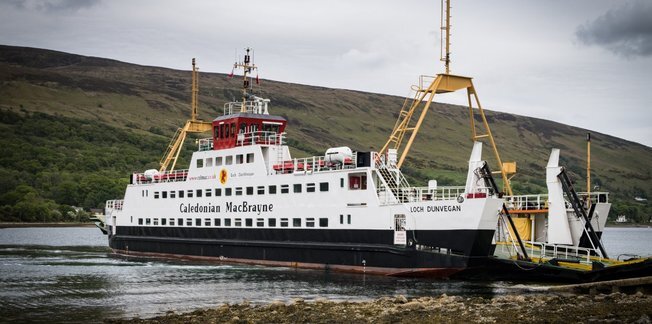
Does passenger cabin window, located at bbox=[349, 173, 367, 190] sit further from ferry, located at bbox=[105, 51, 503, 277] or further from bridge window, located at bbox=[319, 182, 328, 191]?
bridge window, located at bbox=[319, 182, 328, 191]

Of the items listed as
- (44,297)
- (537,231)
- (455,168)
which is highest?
(455,168)

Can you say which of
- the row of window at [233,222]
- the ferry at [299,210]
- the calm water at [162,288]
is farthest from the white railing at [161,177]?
the calm water at [162,288]

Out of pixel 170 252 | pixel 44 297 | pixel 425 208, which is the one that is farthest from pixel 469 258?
pixel 170 252

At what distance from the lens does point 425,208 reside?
3588cm

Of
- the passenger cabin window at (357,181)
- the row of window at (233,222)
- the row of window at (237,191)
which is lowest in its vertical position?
the row of window at (233,222)

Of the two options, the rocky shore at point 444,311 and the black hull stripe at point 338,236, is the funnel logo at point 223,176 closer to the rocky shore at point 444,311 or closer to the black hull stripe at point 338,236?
the black hull stripe at point 338,236

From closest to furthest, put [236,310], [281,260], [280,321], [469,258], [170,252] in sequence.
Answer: [280,321], [236,310], [469,258], [281,260], [170,252]

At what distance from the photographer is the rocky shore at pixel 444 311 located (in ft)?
75.2

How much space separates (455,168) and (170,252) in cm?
14285

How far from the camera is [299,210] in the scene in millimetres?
40938

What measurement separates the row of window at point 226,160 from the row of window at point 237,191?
62.8 inches

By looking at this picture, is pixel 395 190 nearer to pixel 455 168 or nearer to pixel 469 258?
pixel 469 258

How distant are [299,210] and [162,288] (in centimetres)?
930

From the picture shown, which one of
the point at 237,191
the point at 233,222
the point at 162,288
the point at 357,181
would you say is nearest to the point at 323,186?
the point at 357,181
